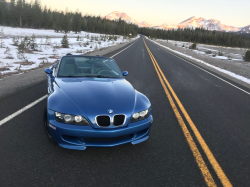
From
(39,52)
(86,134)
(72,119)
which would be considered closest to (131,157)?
(86,134)

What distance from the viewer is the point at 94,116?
8.85 ft

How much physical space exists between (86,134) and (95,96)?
2.37 ft

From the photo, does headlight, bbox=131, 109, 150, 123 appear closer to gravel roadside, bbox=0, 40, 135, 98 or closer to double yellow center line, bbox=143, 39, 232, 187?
double yellow center line, bbox=143, 39, 232, 187

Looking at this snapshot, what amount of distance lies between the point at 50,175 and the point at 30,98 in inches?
140

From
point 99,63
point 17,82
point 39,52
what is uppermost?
point 99,63

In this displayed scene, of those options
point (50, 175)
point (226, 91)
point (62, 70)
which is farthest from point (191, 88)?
point (50, 175)

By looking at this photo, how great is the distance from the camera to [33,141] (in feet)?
10.6

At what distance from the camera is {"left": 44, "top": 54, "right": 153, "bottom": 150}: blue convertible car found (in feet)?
8.79

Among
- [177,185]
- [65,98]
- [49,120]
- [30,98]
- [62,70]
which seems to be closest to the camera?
[177,185]

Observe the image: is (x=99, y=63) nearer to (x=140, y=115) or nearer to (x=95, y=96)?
(x=95, y=96)

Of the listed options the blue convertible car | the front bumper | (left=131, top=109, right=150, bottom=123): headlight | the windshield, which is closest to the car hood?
the blue convertible car

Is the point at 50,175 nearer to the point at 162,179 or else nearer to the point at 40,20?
the point at 162,179

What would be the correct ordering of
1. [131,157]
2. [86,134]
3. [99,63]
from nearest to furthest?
[86,134] < [131,157] < [99,63]

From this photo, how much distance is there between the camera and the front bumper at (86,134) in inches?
104
